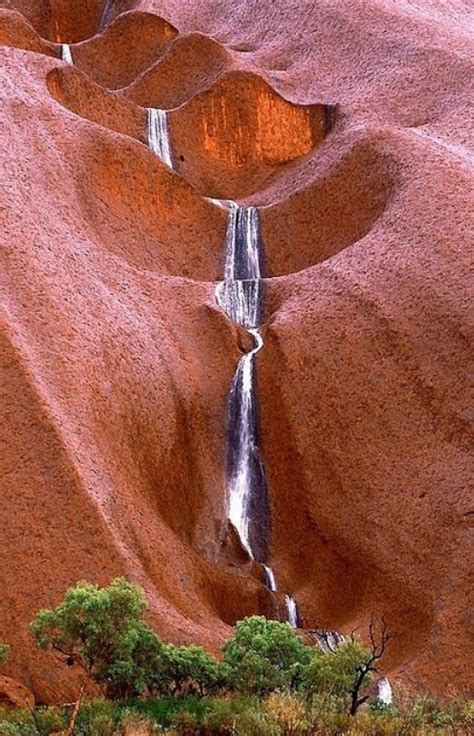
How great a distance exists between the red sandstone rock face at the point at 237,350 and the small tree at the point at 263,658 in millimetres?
1881

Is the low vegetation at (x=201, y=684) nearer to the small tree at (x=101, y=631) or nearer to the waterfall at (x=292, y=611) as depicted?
the small tree at (x=101, y=631)

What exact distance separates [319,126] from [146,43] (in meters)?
10.8

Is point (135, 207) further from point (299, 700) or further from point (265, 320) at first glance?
point (299, 700)

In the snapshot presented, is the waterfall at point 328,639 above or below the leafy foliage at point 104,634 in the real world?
below

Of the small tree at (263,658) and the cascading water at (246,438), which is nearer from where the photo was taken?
the small tree at (263,658)

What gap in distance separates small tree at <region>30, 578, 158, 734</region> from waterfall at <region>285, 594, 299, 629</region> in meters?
6.96

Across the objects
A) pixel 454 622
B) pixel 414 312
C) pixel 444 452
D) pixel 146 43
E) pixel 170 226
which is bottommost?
pixel 454 622

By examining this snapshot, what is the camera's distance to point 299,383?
2905 centimetres

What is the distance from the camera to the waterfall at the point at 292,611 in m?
25.2

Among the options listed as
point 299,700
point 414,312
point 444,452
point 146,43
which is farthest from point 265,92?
point 299,700

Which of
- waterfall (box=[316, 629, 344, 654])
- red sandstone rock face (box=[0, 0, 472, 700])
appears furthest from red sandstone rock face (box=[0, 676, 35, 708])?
waterfall (box=[316, 629, 344, 654])

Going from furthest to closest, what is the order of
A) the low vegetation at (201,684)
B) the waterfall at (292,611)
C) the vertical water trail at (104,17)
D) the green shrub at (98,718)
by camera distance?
1. the vertical water trail at (104,17)
2. the waterfall at (292,611)
3. the low vegetation at (201,684)
4. the green shrub at (98,718)

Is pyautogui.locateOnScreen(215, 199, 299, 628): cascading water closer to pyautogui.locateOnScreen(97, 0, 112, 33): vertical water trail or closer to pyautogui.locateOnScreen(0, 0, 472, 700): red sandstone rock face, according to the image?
pyautogui.locateOnScreen(0, 0, 472, 700): red sandstone rock face

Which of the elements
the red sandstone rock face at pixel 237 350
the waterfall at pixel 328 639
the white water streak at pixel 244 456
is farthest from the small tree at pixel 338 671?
the white water streak at pixel 244 456
